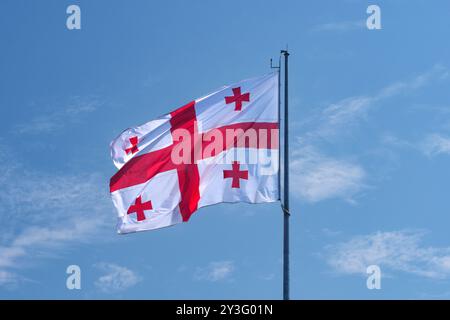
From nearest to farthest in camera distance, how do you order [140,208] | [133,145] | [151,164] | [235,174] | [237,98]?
[235,174] < [140,208] < [237,98] < [151,164] < [133,145]

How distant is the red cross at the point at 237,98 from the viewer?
1468 inches

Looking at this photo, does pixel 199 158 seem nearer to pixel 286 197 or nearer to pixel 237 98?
pixel 237 98

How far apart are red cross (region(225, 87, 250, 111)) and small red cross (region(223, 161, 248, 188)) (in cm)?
238

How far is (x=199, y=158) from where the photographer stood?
1455 inches

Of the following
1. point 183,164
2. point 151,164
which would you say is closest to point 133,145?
point 151,164

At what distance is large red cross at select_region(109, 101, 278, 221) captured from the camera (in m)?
36.4

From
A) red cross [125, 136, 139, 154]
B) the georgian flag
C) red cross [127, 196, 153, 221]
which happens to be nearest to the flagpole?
the georgian flag

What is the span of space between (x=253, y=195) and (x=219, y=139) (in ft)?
8.88

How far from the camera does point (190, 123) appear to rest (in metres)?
37.9

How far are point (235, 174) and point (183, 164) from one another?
2.33 m

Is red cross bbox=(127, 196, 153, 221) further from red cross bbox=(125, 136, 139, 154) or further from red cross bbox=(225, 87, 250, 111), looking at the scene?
red cross bbox=(225, 87, 250, 111)
